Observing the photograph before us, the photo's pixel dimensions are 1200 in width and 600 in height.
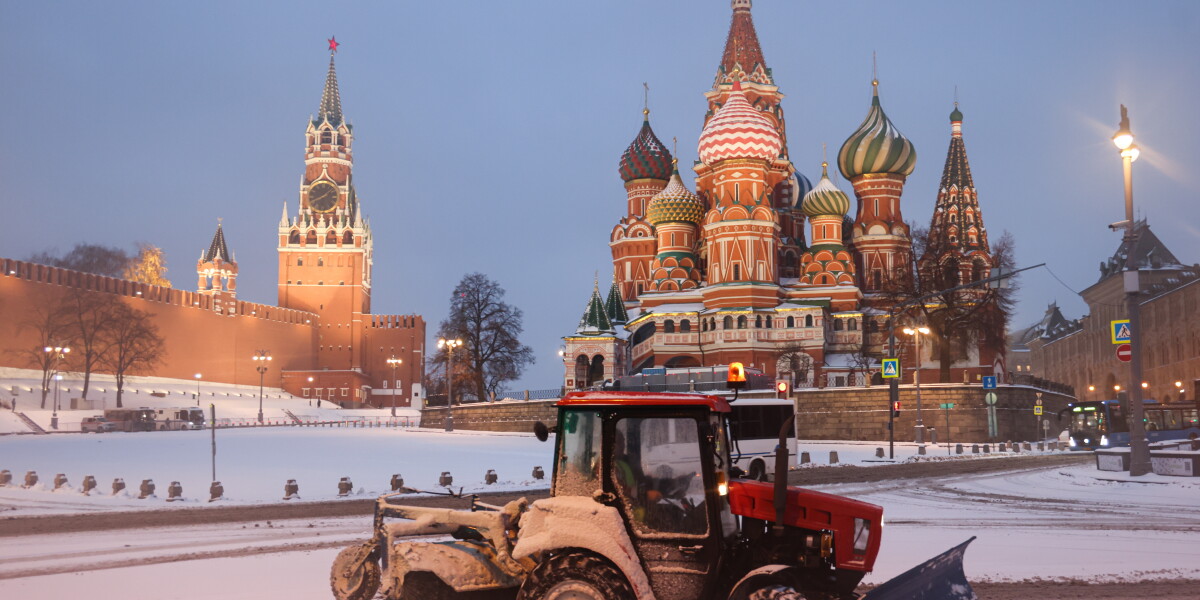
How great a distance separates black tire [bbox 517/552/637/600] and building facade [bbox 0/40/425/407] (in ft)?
254

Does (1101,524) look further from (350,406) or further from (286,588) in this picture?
(350,406)

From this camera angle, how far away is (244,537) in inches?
525

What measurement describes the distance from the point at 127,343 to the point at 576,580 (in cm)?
7094

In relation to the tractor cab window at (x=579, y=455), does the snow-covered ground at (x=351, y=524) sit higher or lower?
lower

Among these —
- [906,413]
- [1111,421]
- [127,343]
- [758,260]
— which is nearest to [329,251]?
[127,343]

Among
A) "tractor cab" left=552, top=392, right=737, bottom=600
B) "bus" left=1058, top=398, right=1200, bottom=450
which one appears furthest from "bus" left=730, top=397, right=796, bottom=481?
"bus" left=1058, top=398, right=1200, bottom=450

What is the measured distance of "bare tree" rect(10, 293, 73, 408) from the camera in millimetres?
66125

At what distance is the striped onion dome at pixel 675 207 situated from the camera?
6328cm

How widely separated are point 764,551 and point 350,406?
87.6 metres

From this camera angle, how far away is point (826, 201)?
198 ft

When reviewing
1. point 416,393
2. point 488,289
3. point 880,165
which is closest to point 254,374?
point 416,393

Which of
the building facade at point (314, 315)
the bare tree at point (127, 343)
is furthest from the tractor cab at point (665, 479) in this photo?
the building facade at point (314, 315)

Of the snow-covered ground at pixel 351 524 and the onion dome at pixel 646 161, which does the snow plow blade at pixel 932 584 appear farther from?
the onion dome at pixel 646 161

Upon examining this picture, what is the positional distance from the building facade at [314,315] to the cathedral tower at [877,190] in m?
45.9
